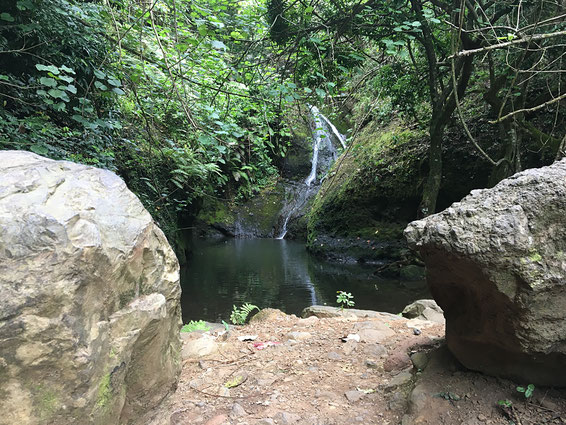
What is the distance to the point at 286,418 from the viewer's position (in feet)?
6.35

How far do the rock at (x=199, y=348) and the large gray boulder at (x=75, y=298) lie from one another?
1.01 meters

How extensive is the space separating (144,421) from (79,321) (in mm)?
777

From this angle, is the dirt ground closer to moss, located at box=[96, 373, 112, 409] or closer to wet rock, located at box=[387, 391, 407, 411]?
wet rock, located at box=[387, 391, 407, 411]

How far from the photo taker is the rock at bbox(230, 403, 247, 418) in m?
1.95

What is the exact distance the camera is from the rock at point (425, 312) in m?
4.35

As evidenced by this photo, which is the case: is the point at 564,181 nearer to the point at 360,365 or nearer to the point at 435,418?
the point at 435,418

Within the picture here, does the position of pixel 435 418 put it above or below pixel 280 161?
below

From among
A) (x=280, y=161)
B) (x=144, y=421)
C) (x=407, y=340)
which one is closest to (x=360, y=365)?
(x=407, y=340)

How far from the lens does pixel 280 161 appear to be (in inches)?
795

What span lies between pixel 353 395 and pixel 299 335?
1.17 m

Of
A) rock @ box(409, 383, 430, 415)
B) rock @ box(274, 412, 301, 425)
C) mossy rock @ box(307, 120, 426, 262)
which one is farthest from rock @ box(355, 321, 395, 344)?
mossy rock @ box(307, 120, 426, 262)

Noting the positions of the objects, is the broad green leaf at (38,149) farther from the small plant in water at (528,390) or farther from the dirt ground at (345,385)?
the small plant in water at (528,390)

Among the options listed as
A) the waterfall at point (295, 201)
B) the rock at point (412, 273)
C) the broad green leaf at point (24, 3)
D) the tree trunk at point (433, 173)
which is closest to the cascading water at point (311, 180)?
the waterfall at point (295, 201)

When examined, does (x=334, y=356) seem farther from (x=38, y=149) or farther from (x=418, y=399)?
(x=38, y=149)
